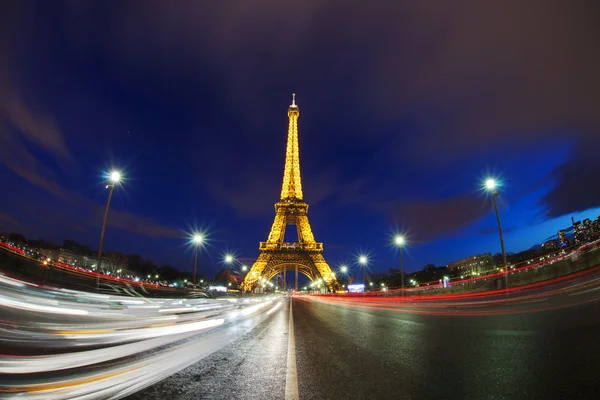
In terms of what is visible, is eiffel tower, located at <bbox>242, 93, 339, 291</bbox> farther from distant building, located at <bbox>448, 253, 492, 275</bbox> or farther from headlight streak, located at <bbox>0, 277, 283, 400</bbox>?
distant building, located at <bbox>448, 253, 492, 275</bbox>

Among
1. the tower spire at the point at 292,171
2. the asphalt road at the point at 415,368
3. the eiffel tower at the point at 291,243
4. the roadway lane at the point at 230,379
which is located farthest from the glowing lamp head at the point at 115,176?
the tower spire at the point at 292,171

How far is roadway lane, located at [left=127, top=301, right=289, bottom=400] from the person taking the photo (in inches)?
130

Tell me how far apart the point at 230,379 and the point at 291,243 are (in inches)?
2628

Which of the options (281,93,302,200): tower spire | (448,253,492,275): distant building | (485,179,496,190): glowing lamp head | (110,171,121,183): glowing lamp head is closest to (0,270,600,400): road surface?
(110,171,121,183): glowing lamp head

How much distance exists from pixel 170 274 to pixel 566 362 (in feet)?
519

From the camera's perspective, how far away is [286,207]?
229ft

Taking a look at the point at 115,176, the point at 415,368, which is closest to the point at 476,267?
the point at 115,176

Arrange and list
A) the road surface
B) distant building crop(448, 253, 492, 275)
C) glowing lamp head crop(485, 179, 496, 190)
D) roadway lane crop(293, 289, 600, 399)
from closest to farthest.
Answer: roadway lane crop(293, 289, 600, 399) → the road surface → glowing lamp head crop(485, 179, 496, 190) → distant building crop(448, 253, 492, 275)

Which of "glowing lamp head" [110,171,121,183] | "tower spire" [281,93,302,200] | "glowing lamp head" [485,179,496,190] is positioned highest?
"tower spire" [281,93,302,200]

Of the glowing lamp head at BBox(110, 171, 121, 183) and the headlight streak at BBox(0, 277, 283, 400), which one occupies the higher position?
the glowing lamp head at BBox(110, 171, 121, 183)

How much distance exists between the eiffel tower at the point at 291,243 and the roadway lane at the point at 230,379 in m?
59.4

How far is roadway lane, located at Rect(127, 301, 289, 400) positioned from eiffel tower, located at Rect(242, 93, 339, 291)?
59.4 meters

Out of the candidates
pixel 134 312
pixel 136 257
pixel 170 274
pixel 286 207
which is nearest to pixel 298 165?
pixel 286 207

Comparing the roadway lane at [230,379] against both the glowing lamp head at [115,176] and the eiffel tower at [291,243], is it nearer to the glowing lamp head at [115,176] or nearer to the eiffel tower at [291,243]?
the glowing lamp head at [115,176]
